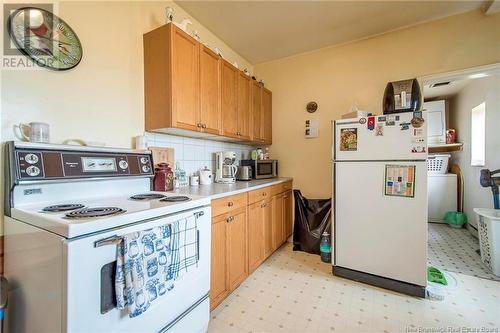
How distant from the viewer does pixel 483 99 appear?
3.07 meters

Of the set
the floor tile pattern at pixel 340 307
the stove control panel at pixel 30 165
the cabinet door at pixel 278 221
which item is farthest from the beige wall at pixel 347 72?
the stove control panel at pixel 30 165

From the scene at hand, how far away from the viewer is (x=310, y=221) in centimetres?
277

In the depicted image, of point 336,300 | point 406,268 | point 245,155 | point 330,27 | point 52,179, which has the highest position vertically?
point 330,27

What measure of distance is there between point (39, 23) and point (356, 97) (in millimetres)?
2894

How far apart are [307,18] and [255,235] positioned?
229 centimetres

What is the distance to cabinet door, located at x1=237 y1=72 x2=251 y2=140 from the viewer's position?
8.46ft

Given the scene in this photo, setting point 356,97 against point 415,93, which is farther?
point 356,97

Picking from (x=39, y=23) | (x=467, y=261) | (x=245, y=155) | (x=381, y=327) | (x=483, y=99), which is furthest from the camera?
(x=245, y=155)

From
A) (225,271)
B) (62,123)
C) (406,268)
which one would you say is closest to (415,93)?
(406,268)

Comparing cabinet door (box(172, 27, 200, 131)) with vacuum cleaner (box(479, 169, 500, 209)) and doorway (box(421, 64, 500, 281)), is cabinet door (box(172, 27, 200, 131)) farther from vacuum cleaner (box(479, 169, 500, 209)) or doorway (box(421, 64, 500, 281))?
vacuum cleaner (box(479, 169, 500, 209))

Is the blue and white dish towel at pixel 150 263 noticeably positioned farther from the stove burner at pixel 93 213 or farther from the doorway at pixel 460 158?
the doorway at pixel 460 158

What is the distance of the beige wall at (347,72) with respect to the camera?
2201 mm

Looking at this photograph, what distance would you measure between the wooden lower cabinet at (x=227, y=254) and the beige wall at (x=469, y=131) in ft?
10.7

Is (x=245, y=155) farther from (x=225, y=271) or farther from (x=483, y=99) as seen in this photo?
(x=483, y=99)
